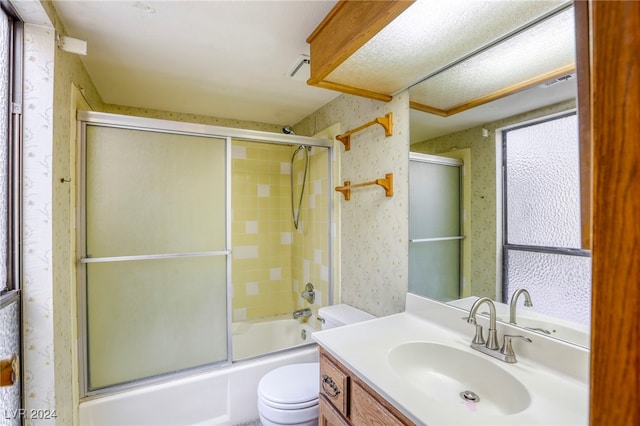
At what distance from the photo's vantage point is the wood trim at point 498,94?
0.98 m

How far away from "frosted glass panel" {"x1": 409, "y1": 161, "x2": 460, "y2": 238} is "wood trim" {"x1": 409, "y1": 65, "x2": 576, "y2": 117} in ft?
0.87

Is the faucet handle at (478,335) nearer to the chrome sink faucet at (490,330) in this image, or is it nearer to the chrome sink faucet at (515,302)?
the chrome sink faucet at (490,330)

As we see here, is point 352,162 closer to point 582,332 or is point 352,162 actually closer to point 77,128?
point 582,332

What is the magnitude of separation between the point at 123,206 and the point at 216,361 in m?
1.13

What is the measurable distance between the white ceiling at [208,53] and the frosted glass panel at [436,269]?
58 centimetres

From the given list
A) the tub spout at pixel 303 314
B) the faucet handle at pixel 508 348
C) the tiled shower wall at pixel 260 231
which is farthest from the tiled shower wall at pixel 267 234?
the faucet handle at pixel 508 348

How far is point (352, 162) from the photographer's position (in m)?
2.05

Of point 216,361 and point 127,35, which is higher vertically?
point 127,35

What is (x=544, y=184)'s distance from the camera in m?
1.01

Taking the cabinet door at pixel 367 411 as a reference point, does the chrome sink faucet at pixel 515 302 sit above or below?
above

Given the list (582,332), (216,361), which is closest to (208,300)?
(216,361)

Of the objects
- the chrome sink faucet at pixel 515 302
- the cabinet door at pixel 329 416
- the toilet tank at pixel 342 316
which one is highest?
the chrome sink faucet at pixel 515 302

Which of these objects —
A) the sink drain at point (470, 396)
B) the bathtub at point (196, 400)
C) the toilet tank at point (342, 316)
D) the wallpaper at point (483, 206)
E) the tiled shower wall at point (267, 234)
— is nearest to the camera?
the sink drain at point (470, 396)

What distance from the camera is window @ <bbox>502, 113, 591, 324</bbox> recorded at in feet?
3.05
